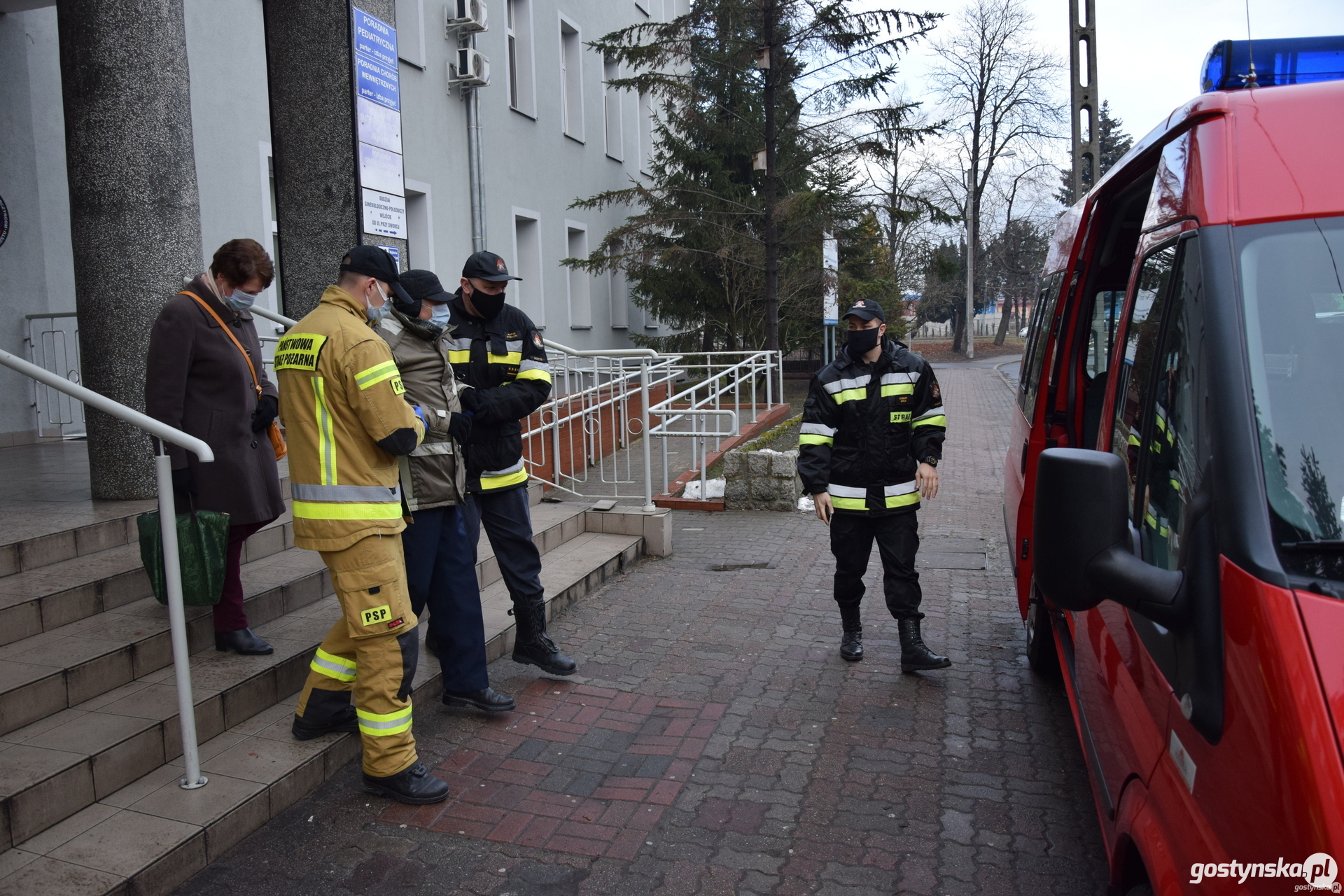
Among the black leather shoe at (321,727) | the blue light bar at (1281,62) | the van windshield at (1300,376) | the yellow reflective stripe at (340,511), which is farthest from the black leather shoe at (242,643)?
the blue light bar at (1281,62)

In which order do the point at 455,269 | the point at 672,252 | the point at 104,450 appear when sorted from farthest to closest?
the point at 672,252 → the point at 455,269 → the point at 104,450

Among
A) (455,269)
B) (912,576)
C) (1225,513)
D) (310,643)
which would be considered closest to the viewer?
(1225,513)

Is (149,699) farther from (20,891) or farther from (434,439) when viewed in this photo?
(434,439)

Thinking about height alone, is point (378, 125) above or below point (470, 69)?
below

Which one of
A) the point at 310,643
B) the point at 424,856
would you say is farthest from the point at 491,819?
the point at 310,643

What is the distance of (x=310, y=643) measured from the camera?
179 inches

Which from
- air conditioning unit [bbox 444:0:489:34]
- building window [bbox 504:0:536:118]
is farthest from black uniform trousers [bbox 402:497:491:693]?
building window [bbox 504:0:536:118]

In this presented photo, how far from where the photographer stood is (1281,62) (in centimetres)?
295

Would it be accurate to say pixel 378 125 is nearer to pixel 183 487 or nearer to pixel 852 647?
pixel 183 487

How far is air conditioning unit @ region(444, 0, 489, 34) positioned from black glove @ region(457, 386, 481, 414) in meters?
10.1

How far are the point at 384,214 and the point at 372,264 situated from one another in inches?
90.6

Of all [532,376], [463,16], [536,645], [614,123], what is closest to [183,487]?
[532,376]

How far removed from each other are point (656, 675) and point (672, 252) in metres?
12.3

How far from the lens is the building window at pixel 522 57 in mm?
15820
